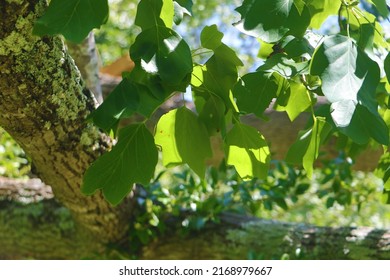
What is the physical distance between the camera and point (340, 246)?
6.34ft

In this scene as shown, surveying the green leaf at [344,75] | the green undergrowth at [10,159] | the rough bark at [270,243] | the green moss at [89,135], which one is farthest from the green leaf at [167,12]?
the green undergrowth at [10,159]

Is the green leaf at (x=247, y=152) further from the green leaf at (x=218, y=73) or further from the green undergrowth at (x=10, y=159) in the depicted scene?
the green undergrowth at (x=10, y=159)

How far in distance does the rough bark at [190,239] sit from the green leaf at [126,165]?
37.2 inches

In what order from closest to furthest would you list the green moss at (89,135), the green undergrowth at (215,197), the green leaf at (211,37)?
1. the green leaf at (211,37)
2. the green moss at (89,135)
3. the green undergrowth at (215,197)

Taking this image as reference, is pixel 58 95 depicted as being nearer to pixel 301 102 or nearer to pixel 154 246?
pixel 301 102

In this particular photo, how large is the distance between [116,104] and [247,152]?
0.28 meters

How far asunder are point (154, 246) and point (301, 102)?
1.15m

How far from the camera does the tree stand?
920mm

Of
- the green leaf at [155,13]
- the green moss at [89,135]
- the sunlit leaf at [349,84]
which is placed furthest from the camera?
the green moss at [89,135]

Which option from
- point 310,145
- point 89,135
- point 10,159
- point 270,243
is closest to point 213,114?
point 310,145

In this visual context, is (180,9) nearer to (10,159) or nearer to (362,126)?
(362,126)

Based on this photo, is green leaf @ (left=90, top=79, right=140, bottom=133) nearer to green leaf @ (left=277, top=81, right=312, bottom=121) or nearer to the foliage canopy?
the foliage canopy

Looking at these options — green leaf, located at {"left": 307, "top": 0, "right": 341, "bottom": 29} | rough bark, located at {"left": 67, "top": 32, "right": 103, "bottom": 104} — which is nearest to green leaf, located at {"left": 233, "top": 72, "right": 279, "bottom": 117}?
green leaf, located at {"left": 307, "top": 0, "right": 341, "bottom": 29}

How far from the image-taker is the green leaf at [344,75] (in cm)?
87
